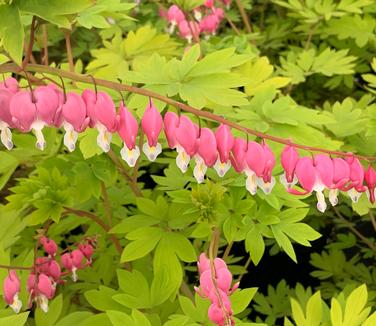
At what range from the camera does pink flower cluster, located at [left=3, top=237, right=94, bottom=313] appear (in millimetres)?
1337

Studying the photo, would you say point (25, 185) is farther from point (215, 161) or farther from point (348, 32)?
point (348, 32)

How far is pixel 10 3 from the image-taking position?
0.87m

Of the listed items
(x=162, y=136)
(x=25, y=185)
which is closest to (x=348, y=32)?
(x=162, y=136)

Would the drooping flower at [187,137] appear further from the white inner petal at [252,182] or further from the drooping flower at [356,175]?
the drooping flower at [356,175]

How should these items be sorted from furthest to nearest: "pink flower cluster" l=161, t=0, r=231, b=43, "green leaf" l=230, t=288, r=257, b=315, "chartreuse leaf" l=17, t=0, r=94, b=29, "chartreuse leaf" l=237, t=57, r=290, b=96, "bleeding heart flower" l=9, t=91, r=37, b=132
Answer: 1. "pink flower cluster" l=161, t=0, r=231, b=43
2. "chartreuse leaf" l=237, t=57, r=290, b=96
3. "green leaf" l=230, t=288, r=257, b=315
4. "bleeding heart flower" l=9, t=91, r=37, b=132
5. "chartreuse leaf" l=17, t=0, r=94, b=29

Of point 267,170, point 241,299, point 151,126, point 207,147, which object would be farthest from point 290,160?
point 241,299

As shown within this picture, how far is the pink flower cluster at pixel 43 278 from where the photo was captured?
134cm

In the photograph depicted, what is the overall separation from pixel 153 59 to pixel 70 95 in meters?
0.54

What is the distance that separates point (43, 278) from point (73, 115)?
1.72ft

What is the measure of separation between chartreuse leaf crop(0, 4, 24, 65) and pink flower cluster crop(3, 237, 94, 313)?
0.67m

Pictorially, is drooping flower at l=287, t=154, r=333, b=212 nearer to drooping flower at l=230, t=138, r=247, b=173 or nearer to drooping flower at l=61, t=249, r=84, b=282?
drooping flower at l=230, t=138, r=247, b=173

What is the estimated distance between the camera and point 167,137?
1.17 m

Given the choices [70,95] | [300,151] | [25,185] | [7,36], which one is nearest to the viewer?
[7,36]

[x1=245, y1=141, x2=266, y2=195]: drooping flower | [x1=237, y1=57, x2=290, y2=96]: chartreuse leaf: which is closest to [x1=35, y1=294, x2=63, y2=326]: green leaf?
[x1=245, y1=141, x2=266, y2=195]: drooping flower
